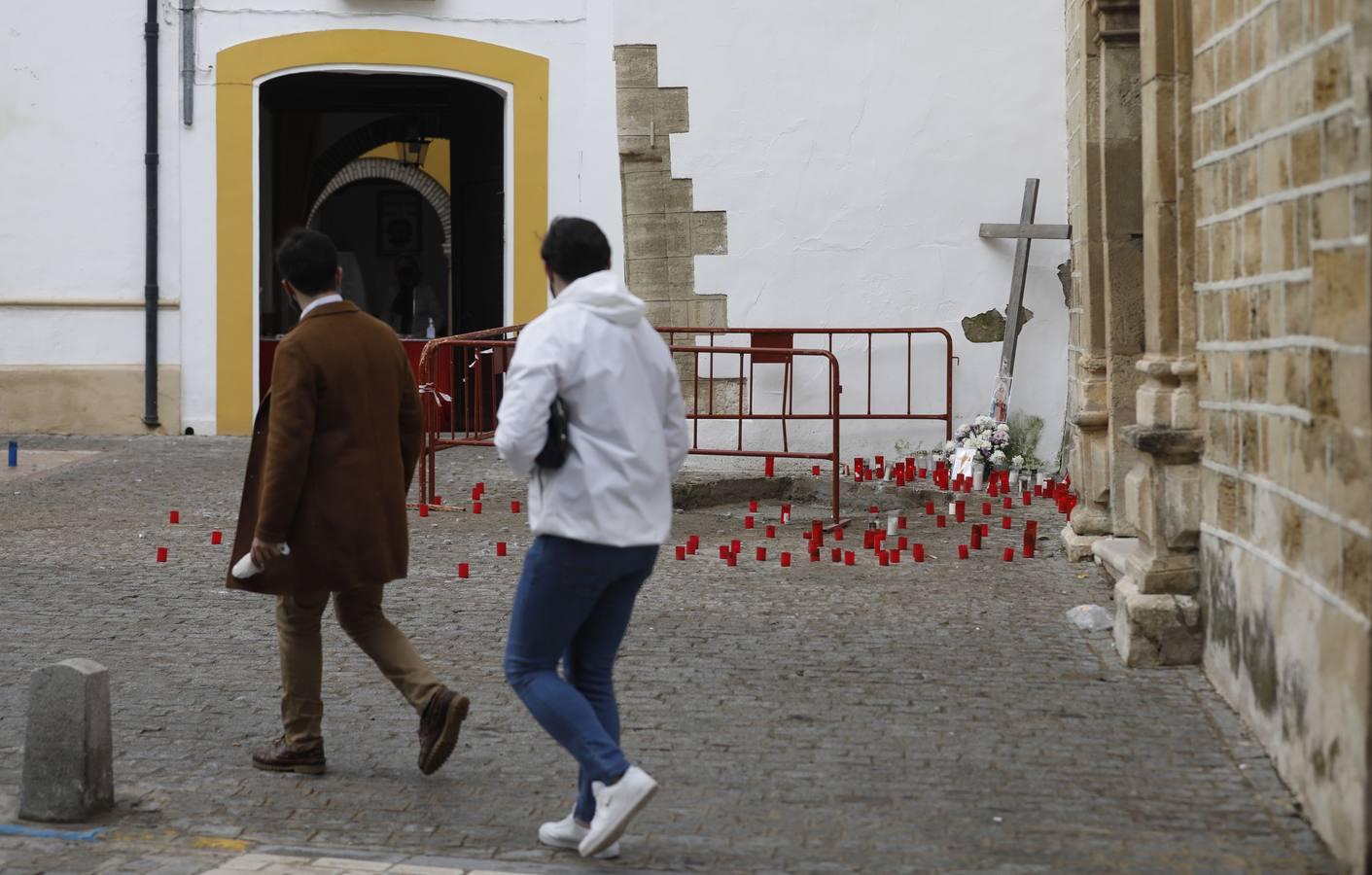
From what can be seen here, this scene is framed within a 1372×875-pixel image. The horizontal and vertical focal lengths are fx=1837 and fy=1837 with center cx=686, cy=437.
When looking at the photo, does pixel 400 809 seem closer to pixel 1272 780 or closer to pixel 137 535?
pixel 1272 780

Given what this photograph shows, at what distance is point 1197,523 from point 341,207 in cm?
1955

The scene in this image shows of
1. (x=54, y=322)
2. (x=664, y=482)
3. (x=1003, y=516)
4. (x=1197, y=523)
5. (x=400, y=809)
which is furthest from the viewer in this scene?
(x=54, y=322)

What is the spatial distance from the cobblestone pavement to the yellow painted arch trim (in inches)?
237

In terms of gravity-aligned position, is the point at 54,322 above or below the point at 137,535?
above

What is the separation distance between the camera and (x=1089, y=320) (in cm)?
1007

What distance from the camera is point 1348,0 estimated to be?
4414 millimetres

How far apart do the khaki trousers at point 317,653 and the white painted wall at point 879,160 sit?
859 cm

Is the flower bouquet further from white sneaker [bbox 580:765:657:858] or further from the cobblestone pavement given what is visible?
white sneaker [bbox 580:765:657:858]

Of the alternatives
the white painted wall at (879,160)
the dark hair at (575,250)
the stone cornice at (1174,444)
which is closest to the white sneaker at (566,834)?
the dark hair at (575,250)

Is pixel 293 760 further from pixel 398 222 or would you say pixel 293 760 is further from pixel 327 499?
pixel 398 222

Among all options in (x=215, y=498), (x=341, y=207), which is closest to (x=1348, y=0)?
(x=215, y=498)

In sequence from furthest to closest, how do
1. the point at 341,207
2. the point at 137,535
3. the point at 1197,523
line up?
the point at 341,207 → the point at 137,535 → the point at 1197,523

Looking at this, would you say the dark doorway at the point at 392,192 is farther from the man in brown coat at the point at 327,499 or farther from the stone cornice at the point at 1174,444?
the man in brown coat at the point at 327,499

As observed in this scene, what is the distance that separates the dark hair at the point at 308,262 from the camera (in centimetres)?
541
